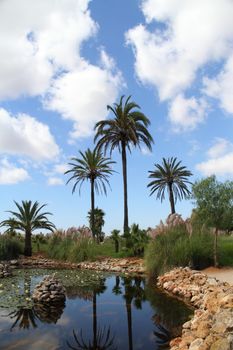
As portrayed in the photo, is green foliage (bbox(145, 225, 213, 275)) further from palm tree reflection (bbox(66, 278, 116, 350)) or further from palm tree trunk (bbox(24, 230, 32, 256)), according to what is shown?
palm tree trunk (bbox(24, 230, 32, 256))

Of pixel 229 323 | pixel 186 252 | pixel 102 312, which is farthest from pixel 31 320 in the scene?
pixel 186 252

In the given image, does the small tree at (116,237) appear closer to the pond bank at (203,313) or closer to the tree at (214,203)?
the tree at (214,203)

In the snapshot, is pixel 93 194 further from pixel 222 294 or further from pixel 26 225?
pixel 222 294

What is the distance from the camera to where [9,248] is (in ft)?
89.5

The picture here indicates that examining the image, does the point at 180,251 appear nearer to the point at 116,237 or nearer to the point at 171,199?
the point at 116,237

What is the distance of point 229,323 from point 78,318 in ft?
15.0

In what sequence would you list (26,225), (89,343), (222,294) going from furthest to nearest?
1. (26,225)
2. (222,294)
3. (89,343)

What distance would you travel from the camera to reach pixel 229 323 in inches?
238

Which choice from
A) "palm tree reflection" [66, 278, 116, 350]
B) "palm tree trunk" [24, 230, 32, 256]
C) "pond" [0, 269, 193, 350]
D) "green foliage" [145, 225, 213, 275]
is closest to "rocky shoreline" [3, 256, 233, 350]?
"pond" [0, 269, 193, 350]

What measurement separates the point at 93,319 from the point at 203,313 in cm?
297

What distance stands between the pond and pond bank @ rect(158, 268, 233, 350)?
1.75 feet

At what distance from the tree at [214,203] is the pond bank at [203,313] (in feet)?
14.2

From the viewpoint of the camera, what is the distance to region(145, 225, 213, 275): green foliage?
16234 millimetres

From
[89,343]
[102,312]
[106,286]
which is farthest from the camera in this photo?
[106,286]
